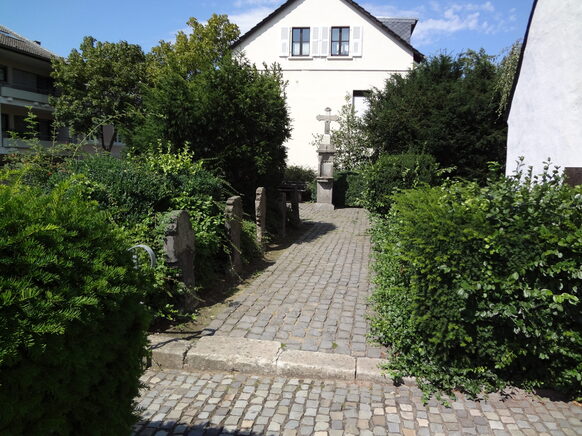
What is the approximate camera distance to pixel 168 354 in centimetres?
434

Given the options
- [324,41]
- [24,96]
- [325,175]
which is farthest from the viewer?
[24,96]

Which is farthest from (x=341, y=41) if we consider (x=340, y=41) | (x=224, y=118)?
(x=224, y=118)

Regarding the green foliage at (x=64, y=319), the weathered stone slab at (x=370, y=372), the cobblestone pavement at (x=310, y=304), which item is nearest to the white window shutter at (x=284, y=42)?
the cobblestone pavement at (x=310, y=304)

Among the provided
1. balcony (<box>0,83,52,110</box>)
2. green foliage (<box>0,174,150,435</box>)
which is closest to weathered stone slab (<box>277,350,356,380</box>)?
green foliage (<box>0,174,150,435</box>)

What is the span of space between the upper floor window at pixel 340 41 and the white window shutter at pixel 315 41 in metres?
0.83

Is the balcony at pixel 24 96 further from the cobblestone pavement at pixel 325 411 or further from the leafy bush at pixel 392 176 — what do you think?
the cobblestone pavement at pixel 325 411

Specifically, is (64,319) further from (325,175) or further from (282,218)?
(325,175)

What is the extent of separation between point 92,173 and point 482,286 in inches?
195

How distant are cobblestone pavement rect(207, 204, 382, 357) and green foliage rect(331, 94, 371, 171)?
1364 cm

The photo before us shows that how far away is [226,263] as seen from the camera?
23.3 feet

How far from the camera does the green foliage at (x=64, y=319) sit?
167 cm

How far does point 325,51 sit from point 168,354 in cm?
2399

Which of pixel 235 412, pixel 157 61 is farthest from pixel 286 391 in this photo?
pixel 157 61

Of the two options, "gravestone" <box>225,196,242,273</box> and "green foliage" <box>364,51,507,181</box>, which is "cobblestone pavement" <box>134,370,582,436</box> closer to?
"gravestone" <box>225,196,242,273</box>
